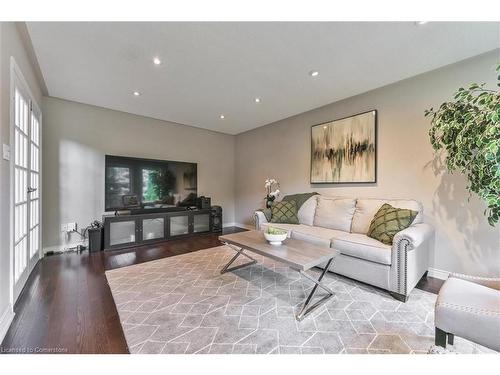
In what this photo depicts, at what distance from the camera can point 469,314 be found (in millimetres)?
1138

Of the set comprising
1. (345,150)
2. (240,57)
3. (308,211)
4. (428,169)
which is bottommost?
(308,211)

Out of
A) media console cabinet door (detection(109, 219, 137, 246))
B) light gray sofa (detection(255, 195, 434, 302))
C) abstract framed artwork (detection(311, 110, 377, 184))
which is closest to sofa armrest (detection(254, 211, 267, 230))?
light gray sofa (detection(255, 195, 434, 302))

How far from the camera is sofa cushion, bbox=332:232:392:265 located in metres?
2.05

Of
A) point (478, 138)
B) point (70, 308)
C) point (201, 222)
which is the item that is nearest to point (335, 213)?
point (478, 138)

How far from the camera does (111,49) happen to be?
2105mm

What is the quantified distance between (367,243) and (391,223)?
35cm

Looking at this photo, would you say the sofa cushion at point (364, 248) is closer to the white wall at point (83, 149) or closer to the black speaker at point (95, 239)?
the black speaker at point (95, 239)

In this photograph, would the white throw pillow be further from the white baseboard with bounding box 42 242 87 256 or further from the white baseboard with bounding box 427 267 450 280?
the white baseboard with bounding box 42 242 87 256

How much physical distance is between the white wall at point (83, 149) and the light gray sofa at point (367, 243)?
9.12 feet

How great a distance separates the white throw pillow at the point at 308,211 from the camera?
11.2ft

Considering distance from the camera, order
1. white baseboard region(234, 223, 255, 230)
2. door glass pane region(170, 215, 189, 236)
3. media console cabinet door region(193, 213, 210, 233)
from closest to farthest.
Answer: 1. door glass pane region(170, 215, 189, 236)
2. media console cabinet door region(193, 213, 210, 233)
3. white baseboard region(234, 223, 255, 230)

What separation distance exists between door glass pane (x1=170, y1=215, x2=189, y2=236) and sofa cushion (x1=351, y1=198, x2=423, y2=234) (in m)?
3.04

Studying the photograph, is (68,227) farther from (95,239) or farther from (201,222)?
(201,222)

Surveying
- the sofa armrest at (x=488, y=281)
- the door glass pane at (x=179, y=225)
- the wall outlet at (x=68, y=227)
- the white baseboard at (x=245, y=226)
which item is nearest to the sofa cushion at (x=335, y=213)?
the sofa armrest at (x=488, y=281)
